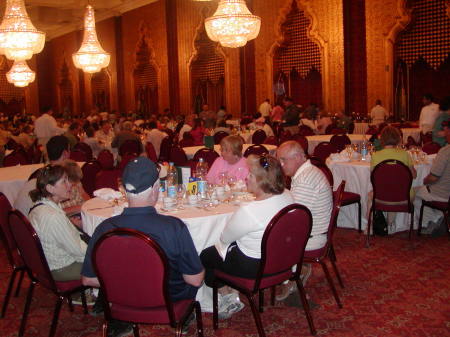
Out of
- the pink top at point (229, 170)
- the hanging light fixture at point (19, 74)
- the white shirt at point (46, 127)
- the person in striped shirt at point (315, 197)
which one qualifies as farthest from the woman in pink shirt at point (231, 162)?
the hanging light fixture at point (19, 74)

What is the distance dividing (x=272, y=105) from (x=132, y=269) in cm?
1440

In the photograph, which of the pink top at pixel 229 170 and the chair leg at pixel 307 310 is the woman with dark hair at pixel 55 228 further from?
the pink top at pixel 229 170

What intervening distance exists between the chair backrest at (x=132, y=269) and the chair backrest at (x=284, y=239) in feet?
2.19

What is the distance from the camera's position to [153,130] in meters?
10.8

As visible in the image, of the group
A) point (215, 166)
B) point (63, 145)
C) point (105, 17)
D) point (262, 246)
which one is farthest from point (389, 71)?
point (105, 17)

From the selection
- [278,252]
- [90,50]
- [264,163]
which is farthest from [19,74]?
[278,252]

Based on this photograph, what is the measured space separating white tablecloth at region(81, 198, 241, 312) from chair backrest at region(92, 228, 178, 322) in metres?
1.05

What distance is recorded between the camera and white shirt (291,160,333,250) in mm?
3863

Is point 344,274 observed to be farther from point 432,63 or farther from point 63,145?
point 432,63

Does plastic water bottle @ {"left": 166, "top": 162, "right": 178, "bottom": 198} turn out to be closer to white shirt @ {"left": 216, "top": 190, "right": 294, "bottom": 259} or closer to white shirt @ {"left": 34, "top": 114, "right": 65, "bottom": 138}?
white shirt @ {"left": 216, "top": 190, "right": 294, "bottom": 259}

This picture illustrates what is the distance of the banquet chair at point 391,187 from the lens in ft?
17.2

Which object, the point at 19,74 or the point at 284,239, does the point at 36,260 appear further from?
the point at 19,74

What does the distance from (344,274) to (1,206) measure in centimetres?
287

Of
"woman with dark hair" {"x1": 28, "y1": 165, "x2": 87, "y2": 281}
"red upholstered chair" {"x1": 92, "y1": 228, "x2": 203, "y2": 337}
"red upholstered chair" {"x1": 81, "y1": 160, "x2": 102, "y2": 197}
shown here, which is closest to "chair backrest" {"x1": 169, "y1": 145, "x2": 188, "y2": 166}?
"red upholstered chair" {"x1": 81, "y1": 160, "x2": 102, "y2": 197}
